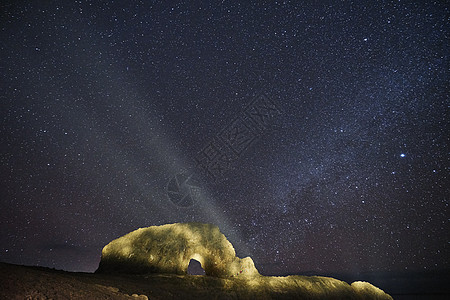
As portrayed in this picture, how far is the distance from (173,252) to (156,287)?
10.5 ft

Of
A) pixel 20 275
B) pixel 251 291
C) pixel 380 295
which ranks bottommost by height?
pixel 380 295

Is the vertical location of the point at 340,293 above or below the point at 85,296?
below

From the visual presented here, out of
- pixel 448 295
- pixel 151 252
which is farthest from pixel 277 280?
pixel 448 295

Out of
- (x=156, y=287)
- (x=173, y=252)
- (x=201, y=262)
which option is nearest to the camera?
(x=156, y=287)

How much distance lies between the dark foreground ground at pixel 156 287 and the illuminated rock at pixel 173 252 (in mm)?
1008

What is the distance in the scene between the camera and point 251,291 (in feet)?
37.1

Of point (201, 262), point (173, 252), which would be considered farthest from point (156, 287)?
A: point (201, 262)

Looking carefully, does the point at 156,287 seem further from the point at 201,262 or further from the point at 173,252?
the point at 201,262

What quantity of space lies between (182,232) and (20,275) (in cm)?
828

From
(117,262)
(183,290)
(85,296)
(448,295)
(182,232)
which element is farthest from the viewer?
(448,295)

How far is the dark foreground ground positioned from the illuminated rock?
1008 millimetres

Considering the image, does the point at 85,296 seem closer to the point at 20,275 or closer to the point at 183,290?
the point at 20,275

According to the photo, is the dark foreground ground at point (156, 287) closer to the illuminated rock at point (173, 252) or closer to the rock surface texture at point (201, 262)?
the rock surface texture at point (201, 262)

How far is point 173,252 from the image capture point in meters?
12.0
